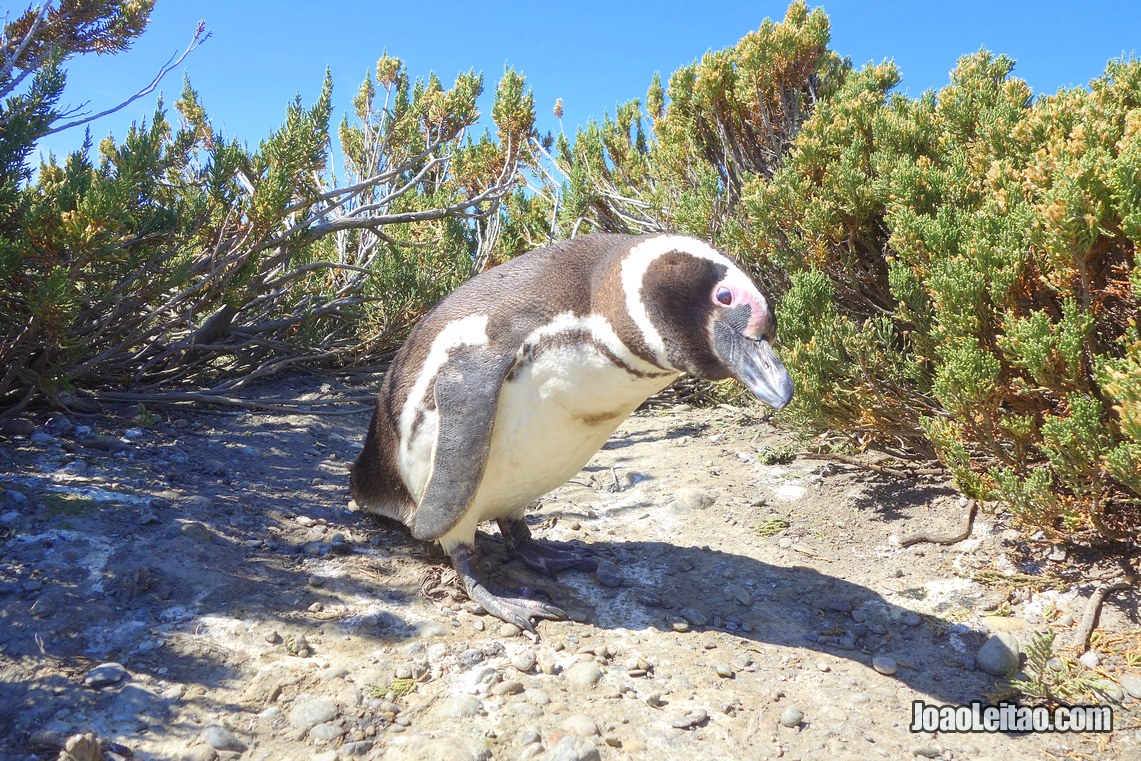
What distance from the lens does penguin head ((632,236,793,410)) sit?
6.32 feet

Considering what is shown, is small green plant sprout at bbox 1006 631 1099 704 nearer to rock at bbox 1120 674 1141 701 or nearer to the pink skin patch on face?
rock at bbox 1120 674 1141 701

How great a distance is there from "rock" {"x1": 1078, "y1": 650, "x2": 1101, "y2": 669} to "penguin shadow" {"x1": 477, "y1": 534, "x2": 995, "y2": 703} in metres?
0.26

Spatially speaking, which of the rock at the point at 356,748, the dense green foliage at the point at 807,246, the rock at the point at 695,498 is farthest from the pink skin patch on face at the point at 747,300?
the rock at the point at 695,498

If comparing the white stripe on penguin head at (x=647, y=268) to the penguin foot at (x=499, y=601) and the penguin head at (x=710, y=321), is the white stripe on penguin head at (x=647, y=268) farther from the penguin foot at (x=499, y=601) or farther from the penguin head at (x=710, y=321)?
the penguin foot at (x=499, y=601)

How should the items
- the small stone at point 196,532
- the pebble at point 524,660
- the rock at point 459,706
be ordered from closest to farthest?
the rock at point 459,706 < the pebble at point 524,660 < the small stone at point 196,532

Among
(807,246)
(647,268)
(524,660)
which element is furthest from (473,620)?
(807,246)

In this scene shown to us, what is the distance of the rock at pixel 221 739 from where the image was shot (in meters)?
1.55

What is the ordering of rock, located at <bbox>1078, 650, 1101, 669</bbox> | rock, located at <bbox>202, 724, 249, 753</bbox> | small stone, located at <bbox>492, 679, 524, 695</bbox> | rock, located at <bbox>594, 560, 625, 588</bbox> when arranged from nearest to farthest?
rock, located at <bbox>202, 724, 249, 753</bbox> → small stone, located at <bbox>492, 679, 524, 695</bbox> → rock, located at <bbox>1078, 650, 1101, 669</bbox> → rock, located at <bbox>594, 560, 625, 588</bbox>

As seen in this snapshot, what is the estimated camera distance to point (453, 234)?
5.24 m

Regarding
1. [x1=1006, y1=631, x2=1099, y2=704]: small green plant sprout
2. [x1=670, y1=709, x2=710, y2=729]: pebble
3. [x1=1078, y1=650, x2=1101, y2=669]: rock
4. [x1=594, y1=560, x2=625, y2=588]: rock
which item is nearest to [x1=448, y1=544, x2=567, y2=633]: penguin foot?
[x1=594, y1=560, x2=625, y2=588]: rock

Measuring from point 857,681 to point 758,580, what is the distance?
0.66 m

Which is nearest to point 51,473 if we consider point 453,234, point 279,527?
point 279,527

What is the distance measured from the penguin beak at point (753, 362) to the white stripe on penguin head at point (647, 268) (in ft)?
0.40

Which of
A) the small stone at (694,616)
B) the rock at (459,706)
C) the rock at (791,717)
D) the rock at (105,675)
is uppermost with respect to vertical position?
the rock at (105,675)
